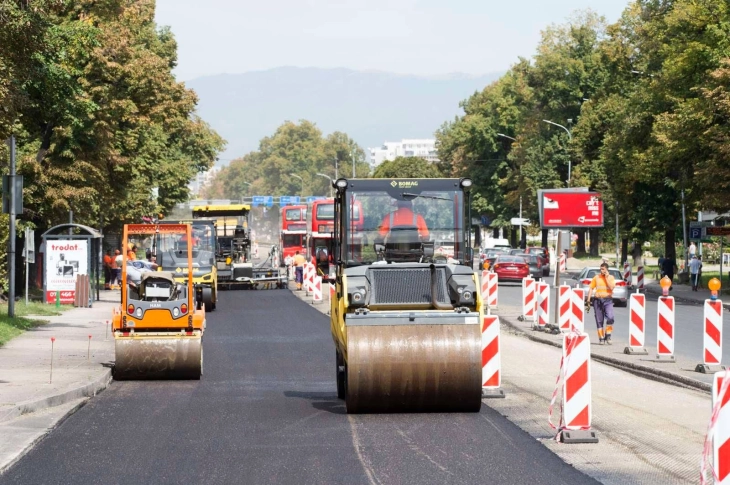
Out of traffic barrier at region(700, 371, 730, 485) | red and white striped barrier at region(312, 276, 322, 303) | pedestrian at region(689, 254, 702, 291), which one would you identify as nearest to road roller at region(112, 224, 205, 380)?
traffic barrier at region(700, 371, 730, 485)

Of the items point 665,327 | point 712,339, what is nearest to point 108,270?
point 665,327

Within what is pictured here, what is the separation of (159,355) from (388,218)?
423cm

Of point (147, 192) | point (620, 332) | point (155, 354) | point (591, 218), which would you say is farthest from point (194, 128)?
point (155, 354)

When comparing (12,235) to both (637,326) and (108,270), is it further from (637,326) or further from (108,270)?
(108,270)

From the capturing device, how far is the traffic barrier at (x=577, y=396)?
1192 cm

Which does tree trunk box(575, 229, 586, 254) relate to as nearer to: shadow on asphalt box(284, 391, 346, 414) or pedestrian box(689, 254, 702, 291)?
pedestrian box(689, 254, 702, 291)

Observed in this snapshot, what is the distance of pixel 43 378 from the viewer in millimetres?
17234

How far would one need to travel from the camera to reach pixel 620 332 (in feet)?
95.2

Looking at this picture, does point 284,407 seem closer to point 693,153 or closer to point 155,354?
point 155,354

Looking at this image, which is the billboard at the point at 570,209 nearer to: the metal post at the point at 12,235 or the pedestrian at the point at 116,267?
the metal post at the point at 12,235

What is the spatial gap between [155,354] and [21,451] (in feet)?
22.0

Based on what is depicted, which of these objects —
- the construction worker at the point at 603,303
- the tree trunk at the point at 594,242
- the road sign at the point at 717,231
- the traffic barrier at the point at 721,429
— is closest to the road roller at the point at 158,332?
the construction worker at the point at 603,303

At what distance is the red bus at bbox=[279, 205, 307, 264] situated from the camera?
76.4m

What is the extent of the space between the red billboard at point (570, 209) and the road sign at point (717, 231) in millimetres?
4583
